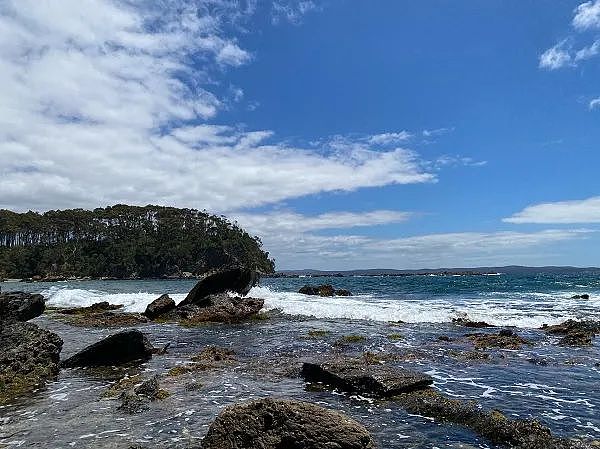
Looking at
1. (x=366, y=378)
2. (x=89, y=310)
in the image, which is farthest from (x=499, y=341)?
(x=89, y=310)

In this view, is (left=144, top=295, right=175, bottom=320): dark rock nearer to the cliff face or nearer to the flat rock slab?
the flat rock slab

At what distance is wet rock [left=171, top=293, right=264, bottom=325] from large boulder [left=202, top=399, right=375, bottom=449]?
24973 millimetres

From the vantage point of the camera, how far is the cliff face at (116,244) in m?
168

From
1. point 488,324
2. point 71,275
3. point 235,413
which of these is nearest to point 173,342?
point 235,413

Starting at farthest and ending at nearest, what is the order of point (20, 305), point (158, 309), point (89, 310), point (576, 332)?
point (89, 310), point (158, 309), point (20, 305), point (576, 332)

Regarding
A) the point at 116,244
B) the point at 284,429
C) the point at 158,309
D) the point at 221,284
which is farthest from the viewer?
the point at 116,244

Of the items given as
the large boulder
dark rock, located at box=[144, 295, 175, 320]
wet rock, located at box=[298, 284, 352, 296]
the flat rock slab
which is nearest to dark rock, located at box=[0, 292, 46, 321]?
dark rock, located at box=[144, 295, 175, 320]

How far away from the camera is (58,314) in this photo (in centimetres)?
3950

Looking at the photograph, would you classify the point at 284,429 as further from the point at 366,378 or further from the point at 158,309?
the point at 158,309

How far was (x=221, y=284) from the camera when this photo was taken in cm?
4294

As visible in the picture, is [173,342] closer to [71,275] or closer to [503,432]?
[503,432]

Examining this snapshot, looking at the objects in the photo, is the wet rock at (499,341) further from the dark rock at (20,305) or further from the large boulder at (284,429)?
the dark rock at (20,305)

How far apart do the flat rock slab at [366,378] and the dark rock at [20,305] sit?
65.9 ft

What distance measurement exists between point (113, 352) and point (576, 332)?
23401 millimetres
